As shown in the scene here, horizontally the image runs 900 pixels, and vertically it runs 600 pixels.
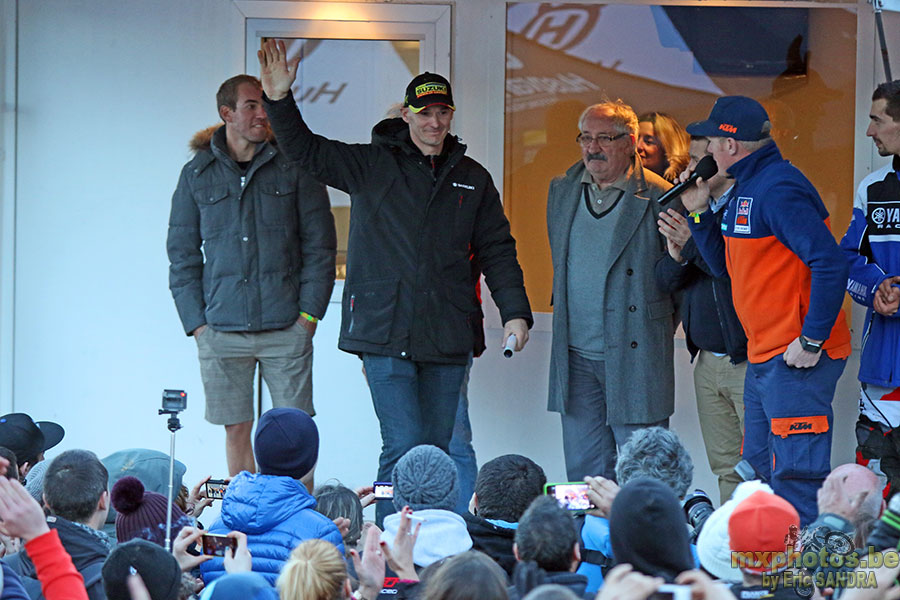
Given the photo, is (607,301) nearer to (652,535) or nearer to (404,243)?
(404,243)

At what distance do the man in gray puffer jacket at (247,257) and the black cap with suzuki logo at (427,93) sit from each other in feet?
2.21

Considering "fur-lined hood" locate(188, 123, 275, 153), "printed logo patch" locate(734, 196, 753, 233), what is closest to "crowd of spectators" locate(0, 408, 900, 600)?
"printed logo patch" locate(734, 196, 753, 233)

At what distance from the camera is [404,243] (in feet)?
15.5

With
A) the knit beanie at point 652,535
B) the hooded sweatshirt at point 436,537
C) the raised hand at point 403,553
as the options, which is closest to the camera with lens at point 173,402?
A: the hooded sweatshirt at point 436,537

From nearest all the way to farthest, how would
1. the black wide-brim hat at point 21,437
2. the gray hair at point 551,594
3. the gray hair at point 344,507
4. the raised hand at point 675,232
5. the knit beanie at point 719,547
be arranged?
the gray hair at point 551,594 → the knit beanie at point 719,547 → the gray hair at point 344,507 → the black wide-brim hat at point 21,437 → the raised hand at point 675,232

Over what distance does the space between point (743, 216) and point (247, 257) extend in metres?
2.09

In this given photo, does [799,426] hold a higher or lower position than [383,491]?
higher

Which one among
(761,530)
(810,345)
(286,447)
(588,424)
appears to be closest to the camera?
(761,530)

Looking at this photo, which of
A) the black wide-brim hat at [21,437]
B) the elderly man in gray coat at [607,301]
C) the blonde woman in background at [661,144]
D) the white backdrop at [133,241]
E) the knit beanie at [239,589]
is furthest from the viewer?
the white backdrop at [133,241]

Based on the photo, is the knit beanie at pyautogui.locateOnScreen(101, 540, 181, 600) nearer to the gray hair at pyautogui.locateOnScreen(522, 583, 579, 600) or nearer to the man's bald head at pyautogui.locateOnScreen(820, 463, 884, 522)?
the gray hair at pyautogui.locateOnScreen(522, 583, 579, 600)

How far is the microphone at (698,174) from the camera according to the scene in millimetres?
4375

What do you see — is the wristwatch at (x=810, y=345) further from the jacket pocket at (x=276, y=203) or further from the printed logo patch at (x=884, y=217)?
the jacket pocket at (x=276, y=203)

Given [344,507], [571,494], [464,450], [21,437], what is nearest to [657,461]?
[571,494]

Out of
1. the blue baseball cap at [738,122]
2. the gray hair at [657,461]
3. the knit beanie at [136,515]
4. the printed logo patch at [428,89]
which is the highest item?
the printed logo patch at [428,89]
